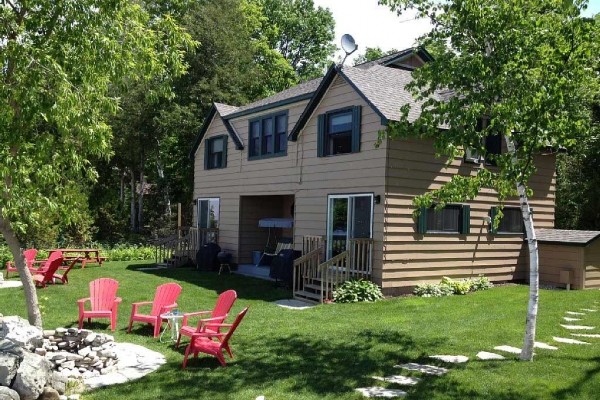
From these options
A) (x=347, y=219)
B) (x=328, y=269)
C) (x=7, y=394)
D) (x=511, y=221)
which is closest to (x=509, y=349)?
(x=328, y=269)

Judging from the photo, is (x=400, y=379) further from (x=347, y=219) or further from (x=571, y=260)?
(x=571, y=260)

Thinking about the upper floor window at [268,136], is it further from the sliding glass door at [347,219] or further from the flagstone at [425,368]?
the flagstone at [425,368]

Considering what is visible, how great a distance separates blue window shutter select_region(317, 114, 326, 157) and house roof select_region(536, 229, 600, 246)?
22.0ft

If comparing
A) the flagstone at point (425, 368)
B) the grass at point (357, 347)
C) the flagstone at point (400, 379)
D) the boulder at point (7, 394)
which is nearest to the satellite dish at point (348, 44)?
the grass at point (357, 347)

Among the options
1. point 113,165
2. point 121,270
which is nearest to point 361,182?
point 121,270

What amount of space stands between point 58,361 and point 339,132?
9.81 meters

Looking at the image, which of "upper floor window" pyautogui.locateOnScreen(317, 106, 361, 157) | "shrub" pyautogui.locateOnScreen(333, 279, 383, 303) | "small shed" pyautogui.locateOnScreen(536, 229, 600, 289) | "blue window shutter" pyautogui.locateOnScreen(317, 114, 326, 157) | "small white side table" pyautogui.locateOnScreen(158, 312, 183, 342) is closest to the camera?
"small white side table" pyautogui.locateOnScreen(158, 312, 183, 342)

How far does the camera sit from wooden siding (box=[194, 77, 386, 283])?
1394 centimetres

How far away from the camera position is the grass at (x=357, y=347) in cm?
651

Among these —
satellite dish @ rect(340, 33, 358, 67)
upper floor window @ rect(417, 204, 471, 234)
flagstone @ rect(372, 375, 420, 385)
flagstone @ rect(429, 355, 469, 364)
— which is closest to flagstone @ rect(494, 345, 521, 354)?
flagstone @ rect(429, 355, 469, 364)

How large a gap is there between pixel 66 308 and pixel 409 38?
8.76m

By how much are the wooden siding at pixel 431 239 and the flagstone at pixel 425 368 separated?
6042mm

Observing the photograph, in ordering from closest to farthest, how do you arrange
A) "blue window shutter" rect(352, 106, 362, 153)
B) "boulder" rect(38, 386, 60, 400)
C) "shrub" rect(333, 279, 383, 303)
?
"boulder" rect(38, 386, 60, 400) → "shrub" rect(333, 279, 383, 303) → "blue window shutter" rect(352, 106, 362, 153)

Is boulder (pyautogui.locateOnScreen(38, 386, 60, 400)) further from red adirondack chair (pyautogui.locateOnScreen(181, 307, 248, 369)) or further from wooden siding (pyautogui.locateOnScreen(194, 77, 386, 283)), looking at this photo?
wooden siding (pyautogui.locateOnScreen(194, 77, 386, 283))
